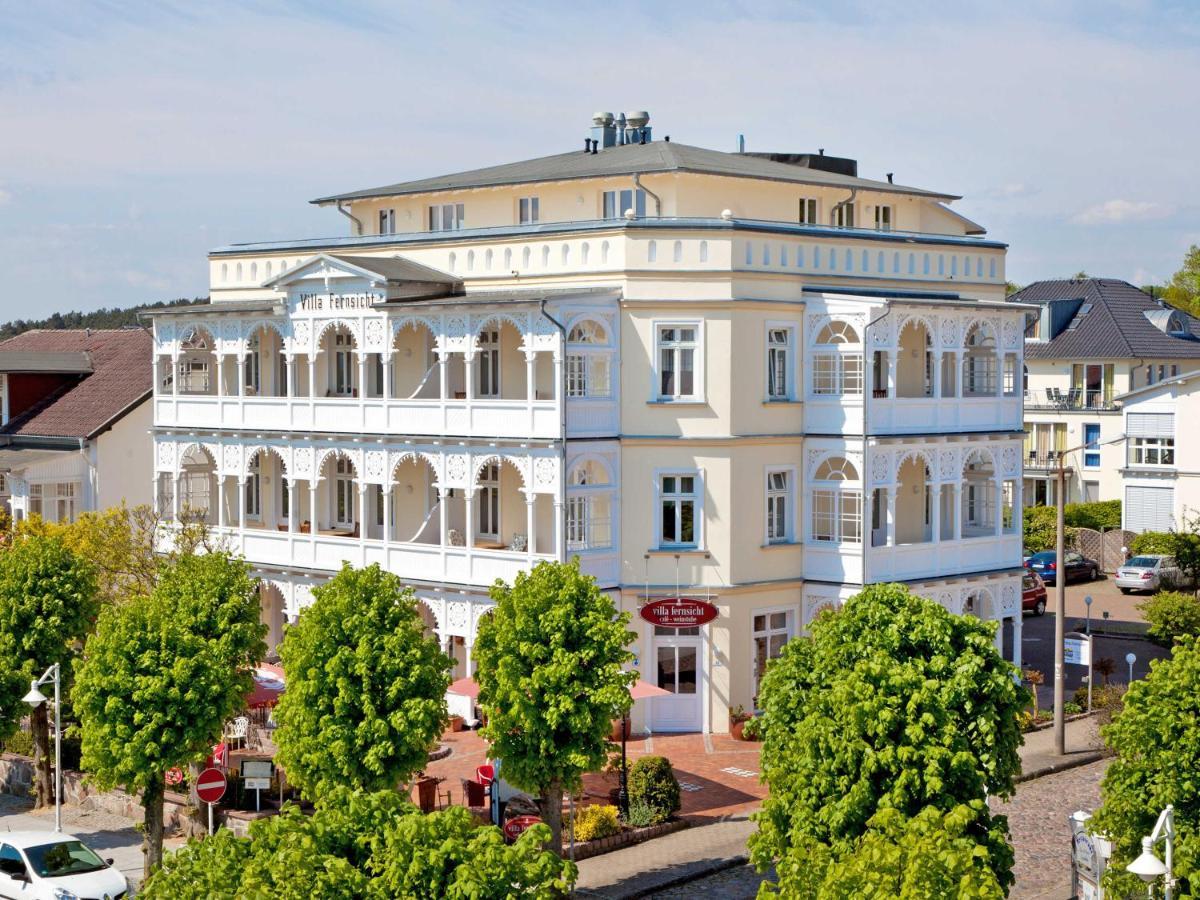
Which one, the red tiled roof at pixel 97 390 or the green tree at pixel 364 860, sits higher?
the red tiled roof at pixel 97 390

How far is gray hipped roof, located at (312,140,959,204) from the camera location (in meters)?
40.6

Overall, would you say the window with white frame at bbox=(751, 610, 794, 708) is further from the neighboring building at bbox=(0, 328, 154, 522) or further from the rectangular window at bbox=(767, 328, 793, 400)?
the neighboring building at bbox=(0, 328, 154, 522)

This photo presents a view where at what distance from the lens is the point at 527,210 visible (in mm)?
43219

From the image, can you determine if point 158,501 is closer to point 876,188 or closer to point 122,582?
point 122,582

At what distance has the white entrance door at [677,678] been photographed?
38.3 m

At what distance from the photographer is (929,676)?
2370cm

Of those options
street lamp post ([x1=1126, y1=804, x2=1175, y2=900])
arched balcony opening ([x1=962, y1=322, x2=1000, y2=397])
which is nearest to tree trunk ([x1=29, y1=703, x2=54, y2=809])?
arched balcony opening ([x1=962, y1=322, x2=1000, y2=397])

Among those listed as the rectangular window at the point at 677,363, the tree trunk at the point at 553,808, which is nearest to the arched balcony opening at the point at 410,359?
the rectangular window at the point at 677,363

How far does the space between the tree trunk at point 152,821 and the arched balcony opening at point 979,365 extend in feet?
71.3

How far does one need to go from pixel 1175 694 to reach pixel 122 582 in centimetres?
2551

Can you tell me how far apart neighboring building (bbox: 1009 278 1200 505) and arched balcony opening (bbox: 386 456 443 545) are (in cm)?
3272

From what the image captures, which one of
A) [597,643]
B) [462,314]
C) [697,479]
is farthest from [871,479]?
[597,643]

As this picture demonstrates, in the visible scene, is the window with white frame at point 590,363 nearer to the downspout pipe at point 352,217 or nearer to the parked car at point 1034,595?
the downspout pipe at point 352,217

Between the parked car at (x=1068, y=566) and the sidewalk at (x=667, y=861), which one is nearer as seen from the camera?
the sidewalk at (x=667, y=861)
